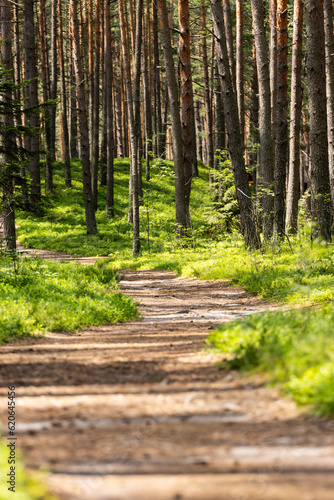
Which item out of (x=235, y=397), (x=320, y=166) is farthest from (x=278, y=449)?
(x=320, y=166)

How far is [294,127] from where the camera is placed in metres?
17.3

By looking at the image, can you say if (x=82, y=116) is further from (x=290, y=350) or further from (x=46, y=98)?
(x=290, y=350)

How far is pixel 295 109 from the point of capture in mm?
17156

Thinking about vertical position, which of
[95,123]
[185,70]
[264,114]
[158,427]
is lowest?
[158,427]

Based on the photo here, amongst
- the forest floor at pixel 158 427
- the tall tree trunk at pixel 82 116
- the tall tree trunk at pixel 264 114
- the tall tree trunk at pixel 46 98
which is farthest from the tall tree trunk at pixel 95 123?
the forest floor at pixel 158 427

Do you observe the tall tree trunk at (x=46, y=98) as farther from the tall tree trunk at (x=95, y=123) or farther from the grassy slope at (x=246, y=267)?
the tall tree trunk at (x=95, y=123)

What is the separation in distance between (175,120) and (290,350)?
1559 cm

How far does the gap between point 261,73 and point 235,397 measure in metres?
12.7

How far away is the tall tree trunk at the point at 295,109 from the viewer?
54.8 feet

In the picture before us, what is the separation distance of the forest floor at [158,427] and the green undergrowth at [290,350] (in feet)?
0.44

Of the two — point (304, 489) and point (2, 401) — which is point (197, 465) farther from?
point (2, 401)

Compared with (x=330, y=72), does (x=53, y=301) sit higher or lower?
lower

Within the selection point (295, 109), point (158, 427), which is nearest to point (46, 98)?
point (295, 109)

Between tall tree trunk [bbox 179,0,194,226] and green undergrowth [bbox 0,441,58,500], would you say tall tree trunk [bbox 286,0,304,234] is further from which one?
green undergrowth [bbox 0,441,58,500]
